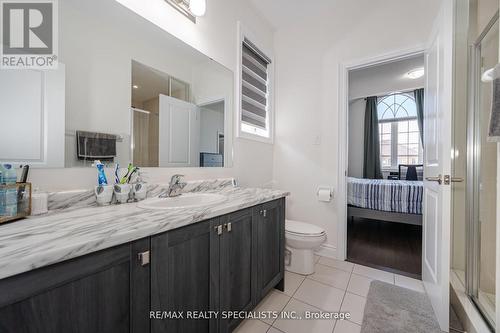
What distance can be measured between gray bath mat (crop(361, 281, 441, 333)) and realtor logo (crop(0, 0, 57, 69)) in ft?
7.39

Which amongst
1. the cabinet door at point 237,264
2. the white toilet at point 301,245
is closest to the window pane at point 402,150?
the white toilet at point 301,245

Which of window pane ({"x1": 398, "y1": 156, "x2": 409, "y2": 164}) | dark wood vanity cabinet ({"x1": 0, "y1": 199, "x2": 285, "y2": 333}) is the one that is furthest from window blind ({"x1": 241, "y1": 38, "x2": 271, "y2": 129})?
window pane ({"x1": 398, "y1": 156, "x2": 409, "y2": 164})

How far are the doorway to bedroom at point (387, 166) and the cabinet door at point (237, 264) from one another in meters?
1.48

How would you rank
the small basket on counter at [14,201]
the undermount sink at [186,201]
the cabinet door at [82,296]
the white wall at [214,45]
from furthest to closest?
the undermount sink at [186,201] → the white wall at [214,45] → the small basket on counter at [14,201] → the cabinet door at [82,296]

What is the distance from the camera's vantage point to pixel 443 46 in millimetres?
1333

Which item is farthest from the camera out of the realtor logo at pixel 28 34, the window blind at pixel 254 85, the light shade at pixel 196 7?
the window blind at pixel 254 85

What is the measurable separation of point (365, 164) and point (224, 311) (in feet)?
16.5

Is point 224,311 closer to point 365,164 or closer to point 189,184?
point 189,184

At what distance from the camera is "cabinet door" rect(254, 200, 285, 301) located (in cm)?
135

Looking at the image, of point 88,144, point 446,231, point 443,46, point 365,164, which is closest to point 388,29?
point 443,46

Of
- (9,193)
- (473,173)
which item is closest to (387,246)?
(473,173)

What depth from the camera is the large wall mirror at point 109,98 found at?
0.89 meters

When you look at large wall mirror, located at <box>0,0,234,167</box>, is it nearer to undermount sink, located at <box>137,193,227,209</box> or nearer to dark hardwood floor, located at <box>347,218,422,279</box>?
undermount sink, located at <box>137,193,227,209</box>

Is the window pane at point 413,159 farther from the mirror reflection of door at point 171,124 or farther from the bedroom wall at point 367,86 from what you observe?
the mirror reflection of door at point 171,124
